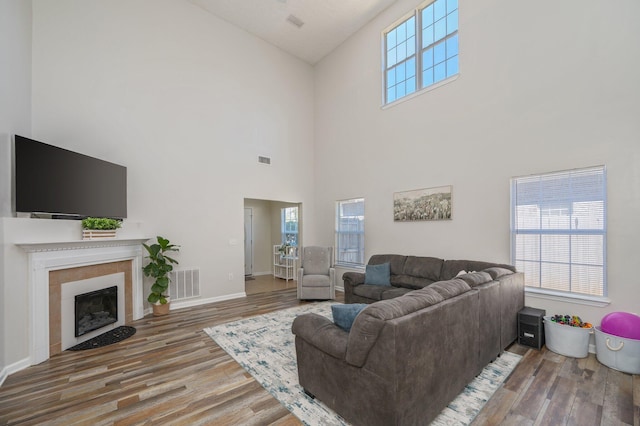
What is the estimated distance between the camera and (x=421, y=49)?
5.09 metres

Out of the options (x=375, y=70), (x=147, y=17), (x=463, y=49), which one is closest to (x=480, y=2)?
(x=463, y=49)

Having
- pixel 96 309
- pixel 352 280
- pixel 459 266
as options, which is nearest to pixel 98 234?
pixel 96 309

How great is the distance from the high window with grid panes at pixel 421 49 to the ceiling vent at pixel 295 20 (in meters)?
1.79

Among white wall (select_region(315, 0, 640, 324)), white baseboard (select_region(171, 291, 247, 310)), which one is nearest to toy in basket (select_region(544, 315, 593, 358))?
white wall (select_region(315, 0, 640, 324))

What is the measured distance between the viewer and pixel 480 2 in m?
4.18

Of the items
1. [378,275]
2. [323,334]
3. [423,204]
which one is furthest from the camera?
[423,204]

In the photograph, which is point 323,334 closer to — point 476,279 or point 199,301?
point 476,279

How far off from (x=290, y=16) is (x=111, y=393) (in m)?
6.61

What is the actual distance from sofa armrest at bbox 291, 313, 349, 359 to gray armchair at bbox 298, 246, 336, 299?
298 cm

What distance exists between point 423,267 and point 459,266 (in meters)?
0.57

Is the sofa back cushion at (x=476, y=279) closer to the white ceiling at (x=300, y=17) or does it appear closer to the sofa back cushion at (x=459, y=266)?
the sofa back cushion at (x=459, y=266)

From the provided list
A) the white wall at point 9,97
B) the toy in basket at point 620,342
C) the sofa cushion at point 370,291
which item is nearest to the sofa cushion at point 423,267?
the sofa cushion at point 370,291

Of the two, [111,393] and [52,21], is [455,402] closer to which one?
[111,393]

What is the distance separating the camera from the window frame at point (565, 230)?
124 inches
